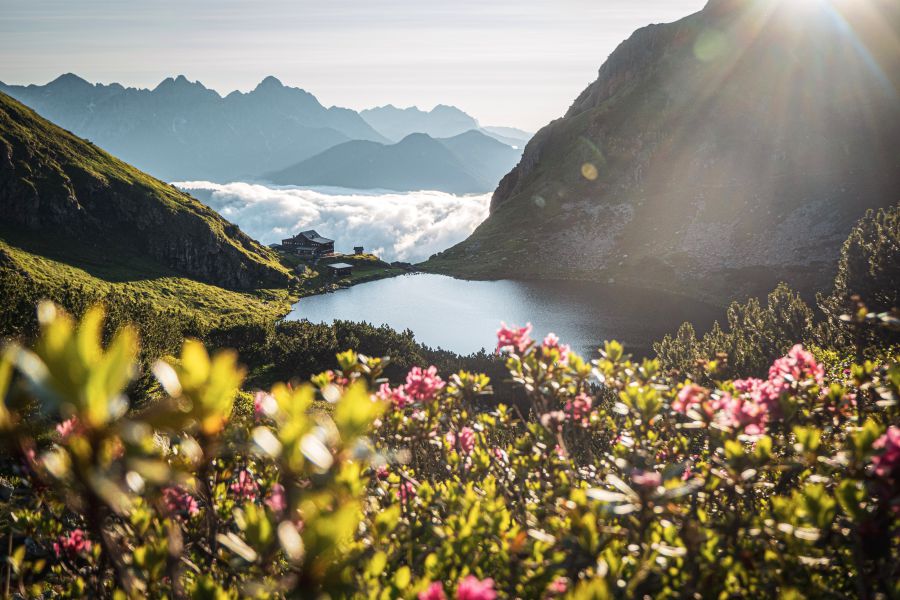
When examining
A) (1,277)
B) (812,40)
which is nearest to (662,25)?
(812,40)

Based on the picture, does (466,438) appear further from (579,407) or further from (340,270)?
(340,270)

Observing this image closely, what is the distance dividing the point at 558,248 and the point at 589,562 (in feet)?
443

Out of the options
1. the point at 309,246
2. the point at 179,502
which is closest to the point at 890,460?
the point at 179,502

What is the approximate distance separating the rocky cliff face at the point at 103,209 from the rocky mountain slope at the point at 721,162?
194 ft

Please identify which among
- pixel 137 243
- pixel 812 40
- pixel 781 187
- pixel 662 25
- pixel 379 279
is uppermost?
pixel 662 25

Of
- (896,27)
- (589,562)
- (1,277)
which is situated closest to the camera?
(589,562)

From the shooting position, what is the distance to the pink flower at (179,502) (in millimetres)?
5408

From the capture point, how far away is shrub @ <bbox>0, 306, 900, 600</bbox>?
80.2 inches

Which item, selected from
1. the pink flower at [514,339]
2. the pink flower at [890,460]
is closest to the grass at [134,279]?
the pink flower at [514,339]

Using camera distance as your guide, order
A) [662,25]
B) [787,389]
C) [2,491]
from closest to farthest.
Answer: [787,389] < [2,491] < [662,25]

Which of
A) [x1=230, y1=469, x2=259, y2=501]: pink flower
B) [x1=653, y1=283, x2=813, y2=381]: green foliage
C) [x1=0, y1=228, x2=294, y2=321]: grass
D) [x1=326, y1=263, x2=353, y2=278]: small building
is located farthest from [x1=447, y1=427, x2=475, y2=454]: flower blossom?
[x1=326, y1=263, x2=353, y2=278]: small building

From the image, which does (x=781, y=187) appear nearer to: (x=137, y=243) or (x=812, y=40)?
(x=812, y=40)

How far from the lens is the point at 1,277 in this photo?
1286 inches

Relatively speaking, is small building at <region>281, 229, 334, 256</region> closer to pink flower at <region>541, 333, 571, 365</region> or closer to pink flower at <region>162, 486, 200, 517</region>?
pink flower at <region>541, 333, 571, 365</region>
